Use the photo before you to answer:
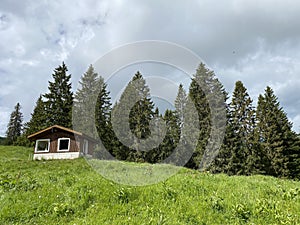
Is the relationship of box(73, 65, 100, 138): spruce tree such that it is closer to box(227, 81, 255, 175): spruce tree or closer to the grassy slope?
box(227, 81, 255, 175): spruce tree

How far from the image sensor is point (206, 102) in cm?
3497

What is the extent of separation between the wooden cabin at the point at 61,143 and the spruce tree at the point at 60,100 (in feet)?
34.5

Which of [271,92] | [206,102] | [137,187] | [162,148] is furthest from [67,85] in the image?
[137,187]

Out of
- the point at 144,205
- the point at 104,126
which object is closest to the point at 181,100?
the point at 144,205

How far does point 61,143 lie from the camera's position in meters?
29.7

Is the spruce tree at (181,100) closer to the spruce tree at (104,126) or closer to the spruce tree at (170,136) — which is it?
the spruce tree at (170,136)

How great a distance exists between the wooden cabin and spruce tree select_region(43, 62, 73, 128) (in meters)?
10.5

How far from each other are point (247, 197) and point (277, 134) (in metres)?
32.1

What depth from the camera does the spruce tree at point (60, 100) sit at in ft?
135

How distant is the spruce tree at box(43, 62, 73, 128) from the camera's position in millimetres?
41219

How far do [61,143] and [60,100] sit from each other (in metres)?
16.2

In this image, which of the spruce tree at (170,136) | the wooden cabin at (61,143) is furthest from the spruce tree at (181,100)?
the wooden cabin at (61,143)

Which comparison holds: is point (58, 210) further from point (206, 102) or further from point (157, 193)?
point (206, 102)

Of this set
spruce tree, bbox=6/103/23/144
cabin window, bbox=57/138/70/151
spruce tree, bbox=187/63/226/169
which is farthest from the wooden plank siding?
spruce tree, bbox=6/103/23/144
